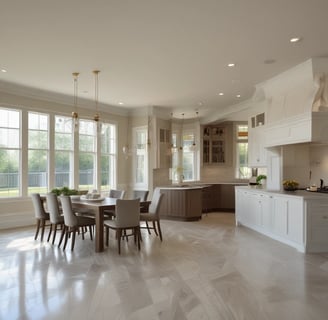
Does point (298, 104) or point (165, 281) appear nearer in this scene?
point (165, 281)

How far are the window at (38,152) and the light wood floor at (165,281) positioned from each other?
185 cm

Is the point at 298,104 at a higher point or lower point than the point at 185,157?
higher

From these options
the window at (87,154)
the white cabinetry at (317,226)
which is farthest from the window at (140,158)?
the white cabinetry at (317,226)

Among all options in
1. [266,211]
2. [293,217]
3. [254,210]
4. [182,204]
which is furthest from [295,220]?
[182,204]

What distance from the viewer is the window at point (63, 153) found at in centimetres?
741

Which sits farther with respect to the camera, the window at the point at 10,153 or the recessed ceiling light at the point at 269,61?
the window at the point at 10,153

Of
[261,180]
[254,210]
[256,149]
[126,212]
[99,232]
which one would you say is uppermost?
[256,149]

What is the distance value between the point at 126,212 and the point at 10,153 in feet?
11.8

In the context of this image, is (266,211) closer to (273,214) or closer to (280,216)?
(273,214)

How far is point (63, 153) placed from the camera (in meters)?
7.54

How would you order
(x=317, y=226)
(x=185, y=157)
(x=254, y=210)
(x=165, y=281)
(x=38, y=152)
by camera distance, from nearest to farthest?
(x=165, y=281) → (x=317, y=226) → (x=254, y=210) → (x=38, y=152) → (x=185, y=157)

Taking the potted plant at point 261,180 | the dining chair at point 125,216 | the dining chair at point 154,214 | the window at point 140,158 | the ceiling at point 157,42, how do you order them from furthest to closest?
the window at point 140,158
the potted plant at point 261,180
the dining chair at point 154,214
the dining chair at point 125,216
the ceiling at point 157,42

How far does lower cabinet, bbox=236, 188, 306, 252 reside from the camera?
15.6 feet

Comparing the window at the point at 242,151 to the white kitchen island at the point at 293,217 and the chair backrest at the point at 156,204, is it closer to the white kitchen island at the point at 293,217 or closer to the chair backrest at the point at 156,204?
the white kitchen island at the point at 293,217
